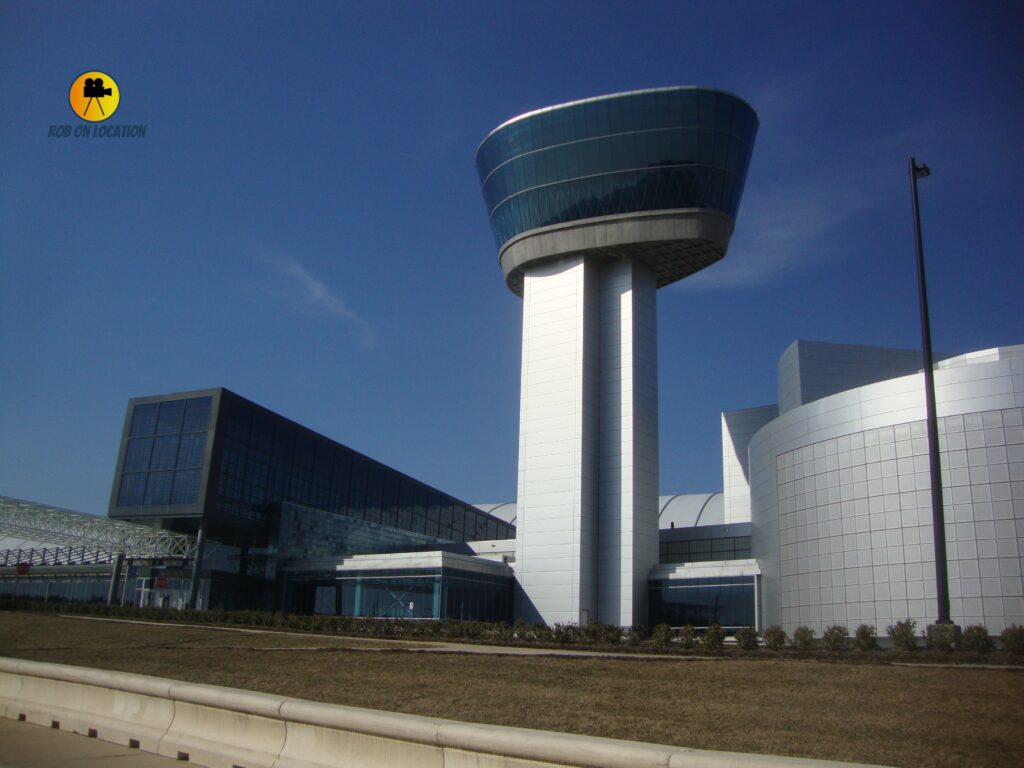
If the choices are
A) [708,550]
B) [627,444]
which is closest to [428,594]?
[627,444]

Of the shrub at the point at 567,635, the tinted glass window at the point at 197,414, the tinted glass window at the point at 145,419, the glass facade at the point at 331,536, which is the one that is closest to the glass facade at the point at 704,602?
the glass facade at the point at 331,536

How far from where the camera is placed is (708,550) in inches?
2918

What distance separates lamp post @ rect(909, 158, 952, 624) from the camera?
1023 inches

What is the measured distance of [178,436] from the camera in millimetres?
69250

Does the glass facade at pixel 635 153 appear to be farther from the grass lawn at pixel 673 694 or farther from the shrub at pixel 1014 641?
the grass lawn at pixel 673 694

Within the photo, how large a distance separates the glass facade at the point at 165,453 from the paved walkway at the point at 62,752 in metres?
53.2

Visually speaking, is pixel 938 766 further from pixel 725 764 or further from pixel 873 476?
pixel 873 476

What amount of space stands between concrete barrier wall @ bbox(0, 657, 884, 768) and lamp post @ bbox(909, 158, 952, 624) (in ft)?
64.6

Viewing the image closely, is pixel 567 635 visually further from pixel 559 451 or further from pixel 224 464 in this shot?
pixel 224 464

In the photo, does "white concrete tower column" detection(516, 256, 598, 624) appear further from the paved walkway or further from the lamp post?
the paved walkway

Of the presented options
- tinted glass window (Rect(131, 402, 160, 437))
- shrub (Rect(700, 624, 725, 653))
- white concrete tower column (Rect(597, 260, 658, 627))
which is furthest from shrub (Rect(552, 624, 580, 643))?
tinted glass window (Rect(131, 402, 160, 437))

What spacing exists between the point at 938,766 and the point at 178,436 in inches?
2610

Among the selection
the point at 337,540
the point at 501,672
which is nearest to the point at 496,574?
the point at 337,540

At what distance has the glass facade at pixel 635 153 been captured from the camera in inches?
2719
